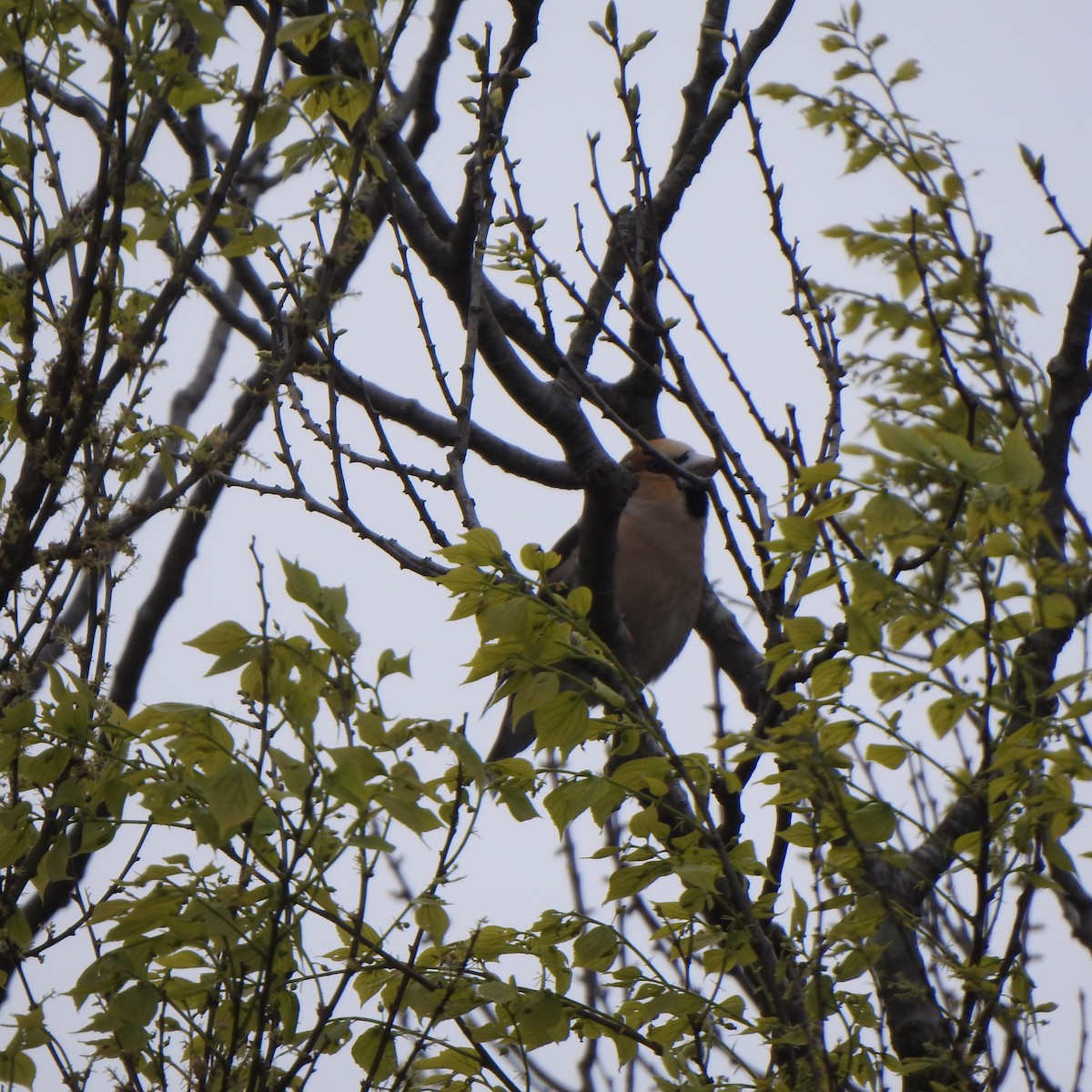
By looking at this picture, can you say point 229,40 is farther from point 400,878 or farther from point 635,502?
point 635,502

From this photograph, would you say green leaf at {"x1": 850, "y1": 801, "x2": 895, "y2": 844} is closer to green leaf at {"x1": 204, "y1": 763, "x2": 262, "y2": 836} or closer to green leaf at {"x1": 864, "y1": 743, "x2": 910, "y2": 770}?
green leaf at {"x1": 864, "y1": 743, "x2": 910, "y2": 770}

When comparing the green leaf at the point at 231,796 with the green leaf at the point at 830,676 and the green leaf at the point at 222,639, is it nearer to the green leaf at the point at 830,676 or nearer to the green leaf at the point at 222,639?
the green leaf at the point at 222,639

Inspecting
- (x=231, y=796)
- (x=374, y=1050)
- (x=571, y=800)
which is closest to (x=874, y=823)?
(x=571, y=800)

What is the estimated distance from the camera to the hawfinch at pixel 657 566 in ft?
19.4

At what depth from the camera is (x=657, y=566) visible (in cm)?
600

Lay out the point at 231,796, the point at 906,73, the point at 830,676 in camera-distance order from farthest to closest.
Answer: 1. the point at 906,73
2. the point at 830,676
3. the point at 231,796

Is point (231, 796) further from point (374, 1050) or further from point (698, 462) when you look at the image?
point (698, 462)

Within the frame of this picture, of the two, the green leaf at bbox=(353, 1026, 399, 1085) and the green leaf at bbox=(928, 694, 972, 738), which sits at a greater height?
the green leaf at bbox=(928, 694, 972, 738)

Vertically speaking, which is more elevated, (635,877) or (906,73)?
(906,73)

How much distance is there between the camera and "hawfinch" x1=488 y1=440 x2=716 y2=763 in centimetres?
592

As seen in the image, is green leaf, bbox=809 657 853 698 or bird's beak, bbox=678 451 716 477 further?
bird's beak, bbox=678 451 716 477

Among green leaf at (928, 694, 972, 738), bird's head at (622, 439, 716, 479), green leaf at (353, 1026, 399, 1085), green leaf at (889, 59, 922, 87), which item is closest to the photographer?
green leaf at (928, 694, 972, 738)

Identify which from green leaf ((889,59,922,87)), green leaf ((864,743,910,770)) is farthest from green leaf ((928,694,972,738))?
A: green leaf ((889,59,922,87))

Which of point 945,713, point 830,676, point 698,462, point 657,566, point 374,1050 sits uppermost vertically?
point 698,462
